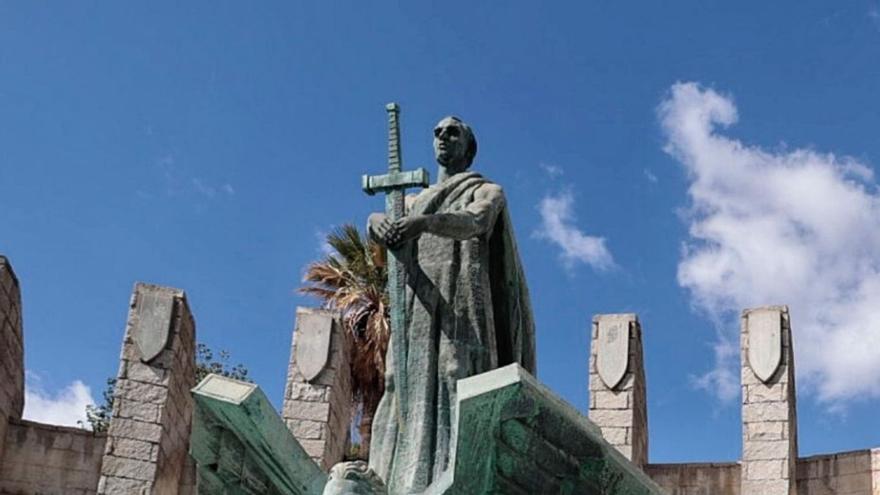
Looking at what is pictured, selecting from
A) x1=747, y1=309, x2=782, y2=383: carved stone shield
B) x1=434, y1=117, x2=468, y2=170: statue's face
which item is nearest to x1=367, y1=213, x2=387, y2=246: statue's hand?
x1=434, y1=117, x2=468, y2=170: statue's face

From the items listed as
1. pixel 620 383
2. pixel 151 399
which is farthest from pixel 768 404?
pixel 151 399

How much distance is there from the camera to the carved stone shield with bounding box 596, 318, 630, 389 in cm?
1577

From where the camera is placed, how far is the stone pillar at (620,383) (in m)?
15.4

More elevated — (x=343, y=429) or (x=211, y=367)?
(x=211, y=367)

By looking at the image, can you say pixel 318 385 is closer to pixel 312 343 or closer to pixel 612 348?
pixel 312 343

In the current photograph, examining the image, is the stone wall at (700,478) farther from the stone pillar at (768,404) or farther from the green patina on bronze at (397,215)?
the green patina on bronze at (397,215)

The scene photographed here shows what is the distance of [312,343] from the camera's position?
52.7ft

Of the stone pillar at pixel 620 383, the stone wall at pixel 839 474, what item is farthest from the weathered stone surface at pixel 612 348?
the stone wall at pixel 839 474

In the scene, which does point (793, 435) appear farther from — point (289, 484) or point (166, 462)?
point (289, 484)

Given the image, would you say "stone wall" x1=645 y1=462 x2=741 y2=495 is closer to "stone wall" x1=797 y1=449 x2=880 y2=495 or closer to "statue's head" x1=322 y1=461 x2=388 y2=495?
"stone wall" x1=797 y1=449 x2=880 y2=495

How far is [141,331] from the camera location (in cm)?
1514

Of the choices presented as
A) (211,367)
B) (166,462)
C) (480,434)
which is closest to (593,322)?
(166,462)

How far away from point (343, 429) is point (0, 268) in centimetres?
441

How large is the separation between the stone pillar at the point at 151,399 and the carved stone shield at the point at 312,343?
47.1 inches
